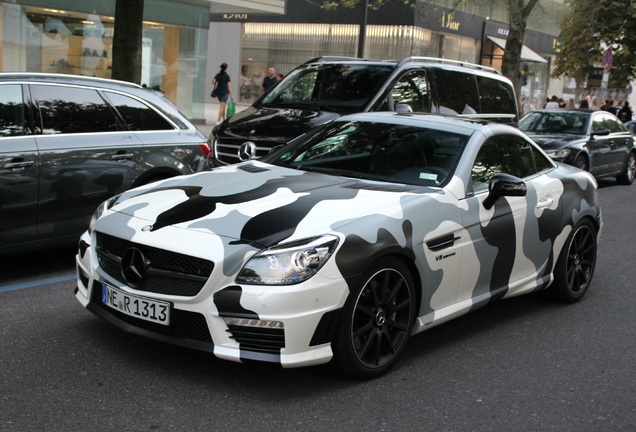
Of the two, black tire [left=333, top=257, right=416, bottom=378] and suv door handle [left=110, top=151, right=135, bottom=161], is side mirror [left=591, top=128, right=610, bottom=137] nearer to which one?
suv door handle [left=110, top=151, right=135, bottom=161]

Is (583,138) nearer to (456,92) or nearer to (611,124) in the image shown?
(611,124)

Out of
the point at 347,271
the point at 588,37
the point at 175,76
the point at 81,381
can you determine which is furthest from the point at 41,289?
the point at 588,37

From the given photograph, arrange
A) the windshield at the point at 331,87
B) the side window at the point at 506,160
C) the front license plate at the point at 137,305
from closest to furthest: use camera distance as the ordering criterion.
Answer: the front license plate at the point at 137,305, the side window at the point at 506,160, the windshield at the point at 331,87

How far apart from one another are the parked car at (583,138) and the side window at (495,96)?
331cm

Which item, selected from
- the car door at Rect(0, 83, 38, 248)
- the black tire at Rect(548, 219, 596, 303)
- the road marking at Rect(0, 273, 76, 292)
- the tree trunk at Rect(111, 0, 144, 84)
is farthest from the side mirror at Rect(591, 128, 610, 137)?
the car door at Rect(0, 83, 38, 248)

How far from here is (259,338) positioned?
13.7ft

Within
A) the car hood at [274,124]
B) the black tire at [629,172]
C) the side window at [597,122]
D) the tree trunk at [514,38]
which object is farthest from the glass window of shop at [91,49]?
the black tire at [629,172]

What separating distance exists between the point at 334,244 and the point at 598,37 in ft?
97.4

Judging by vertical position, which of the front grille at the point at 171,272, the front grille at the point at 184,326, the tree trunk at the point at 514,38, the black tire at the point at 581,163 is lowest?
the front grille at the point at 184,326

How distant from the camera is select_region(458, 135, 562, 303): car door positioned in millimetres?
5367

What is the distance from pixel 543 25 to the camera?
1870 inches

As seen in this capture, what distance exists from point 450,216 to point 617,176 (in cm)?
1405

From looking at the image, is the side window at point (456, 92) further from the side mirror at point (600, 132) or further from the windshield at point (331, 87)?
the side mirror at point (600, 132)

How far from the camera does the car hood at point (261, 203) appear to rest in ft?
14.5
